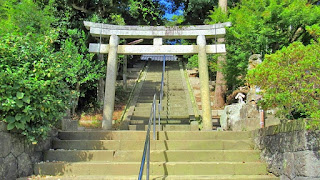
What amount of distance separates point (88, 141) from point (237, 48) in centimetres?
553

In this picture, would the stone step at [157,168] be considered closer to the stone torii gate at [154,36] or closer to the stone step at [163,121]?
the stone torii gate at [154,36]

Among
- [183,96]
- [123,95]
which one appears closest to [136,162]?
[183,96]

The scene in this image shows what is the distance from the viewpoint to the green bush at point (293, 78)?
3.79 metres

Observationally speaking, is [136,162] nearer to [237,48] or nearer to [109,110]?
[109,110]

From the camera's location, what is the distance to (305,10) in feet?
26.0

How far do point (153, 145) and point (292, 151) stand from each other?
2534 mm

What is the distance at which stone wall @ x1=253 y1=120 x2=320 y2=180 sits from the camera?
12.5ft

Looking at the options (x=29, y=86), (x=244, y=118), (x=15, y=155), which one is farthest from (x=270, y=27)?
(x=15, y=155)

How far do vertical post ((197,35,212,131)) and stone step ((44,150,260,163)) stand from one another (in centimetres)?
215

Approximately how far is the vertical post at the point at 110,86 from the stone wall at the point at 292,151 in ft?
13.0

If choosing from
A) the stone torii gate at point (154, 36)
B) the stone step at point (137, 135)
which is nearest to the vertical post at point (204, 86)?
the stone torii gate at point (154, 36)

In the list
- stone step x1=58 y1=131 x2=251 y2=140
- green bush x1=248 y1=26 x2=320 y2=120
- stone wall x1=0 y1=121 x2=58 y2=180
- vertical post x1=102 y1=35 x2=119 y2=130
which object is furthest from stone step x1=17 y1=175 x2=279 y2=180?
vertical post x1=102 y1=35 x2=119 y2=130

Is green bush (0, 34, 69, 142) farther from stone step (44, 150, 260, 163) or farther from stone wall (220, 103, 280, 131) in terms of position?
stone wall (220, 103, 280, 131)

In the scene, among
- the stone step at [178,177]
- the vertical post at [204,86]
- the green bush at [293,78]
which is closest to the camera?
the green bush at [293,78]
